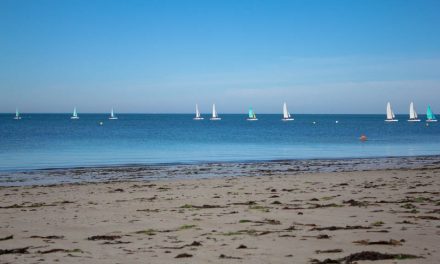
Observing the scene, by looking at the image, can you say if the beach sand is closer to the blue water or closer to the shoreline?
the shoreline

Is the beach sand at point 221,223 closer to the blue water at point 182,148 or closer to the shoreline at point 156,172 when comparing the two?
the shoreline at point 156,172

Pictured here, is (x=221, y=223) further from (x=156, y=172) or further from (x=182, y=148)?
(x=182, y=148)

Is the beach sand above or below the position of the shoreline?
above

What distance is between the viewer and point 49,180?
26.4 metres

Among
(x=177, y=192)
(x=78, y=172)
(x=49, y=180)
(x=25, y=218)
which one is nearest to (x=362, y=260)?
(x=25, y=218)

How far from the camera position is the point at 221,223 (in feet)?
41.5

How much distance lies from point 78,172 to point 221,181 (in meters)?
10.7

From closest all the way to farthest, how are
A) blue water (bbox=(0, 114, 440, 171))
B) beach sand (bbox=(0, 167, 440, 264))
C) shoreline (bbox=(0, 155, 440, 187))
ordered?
1. beach sand (bbox=(0, 167, 440, 264))
2. shoreline (bbox=(0, 155, 440, 187))
3. blue water (bbox=(0, 114, 440, 171))

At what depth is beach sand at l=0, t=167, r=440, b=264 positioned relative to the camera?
30.3 ft

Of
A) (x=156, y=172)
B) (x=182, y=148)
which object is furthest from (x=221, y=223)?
(x=182, y=148)

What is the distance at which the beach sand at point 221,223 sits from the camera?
9.25m

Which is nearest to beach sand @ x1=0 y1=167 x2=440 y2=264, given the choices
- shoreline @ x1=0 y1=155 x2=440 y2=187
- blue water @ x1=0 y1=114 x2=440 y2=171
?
shoreline @ x1=0 y1=155 x2=440 y2=187

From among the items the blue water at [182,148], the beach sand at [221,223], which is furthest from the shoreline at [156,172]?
the beach sand at [221,223]

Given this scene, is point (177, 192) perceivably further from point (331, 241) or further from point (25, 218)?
point (331, 241)
